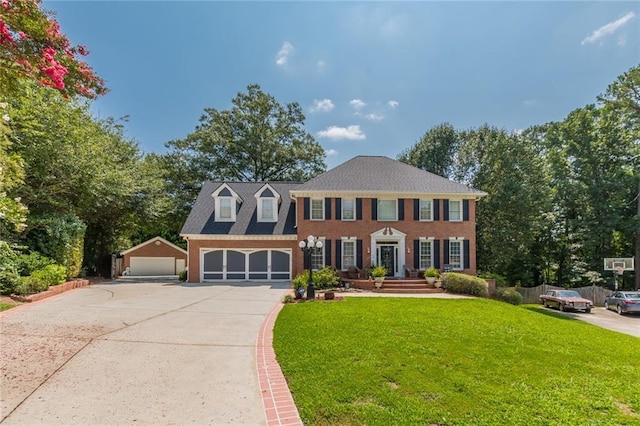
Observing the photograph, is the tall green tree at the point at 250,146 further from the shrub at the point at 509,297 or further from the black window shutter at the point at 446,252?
the shrub at the point at 509,297

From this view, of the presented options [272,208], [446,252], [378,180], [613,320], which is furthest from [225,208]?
[613,320]

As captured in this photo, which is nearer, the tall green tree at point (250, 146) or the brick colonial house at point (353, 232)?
the brick colonial house at point (353, 232)

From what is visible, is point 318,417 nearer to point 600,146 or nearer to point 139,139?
point 139,139

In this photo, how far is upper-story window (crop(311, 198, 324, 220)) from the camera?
20188 millimetres

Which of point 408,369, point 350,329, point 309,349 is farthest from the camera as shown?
point 350,329

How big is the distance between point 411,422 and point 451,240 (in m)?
18.0

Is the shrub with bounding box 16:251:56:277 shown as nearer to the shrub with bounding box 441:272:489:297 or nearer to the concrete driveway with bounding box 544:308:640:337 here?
the shrub with bounding box 441:272:489:297

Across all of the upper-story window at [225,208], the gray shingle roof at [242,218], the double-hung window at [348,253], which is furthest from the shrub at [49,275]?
the double-hung window at [348,253]

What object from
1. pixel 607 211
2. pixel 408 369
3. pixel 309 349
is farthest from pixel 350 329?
pixel 607 211

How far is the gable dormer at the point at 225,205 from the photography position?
21672 millimetres

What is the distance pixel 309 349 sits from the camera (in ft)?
21.4

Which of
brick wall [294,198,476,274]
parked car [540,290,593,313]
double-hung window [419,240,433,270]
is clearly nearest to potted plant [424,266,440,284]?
double-hung window [419,240,433,270]

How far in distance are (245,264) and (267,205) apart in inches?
165

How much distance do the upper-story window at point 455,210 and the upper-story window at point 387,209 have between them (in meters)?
3.57
